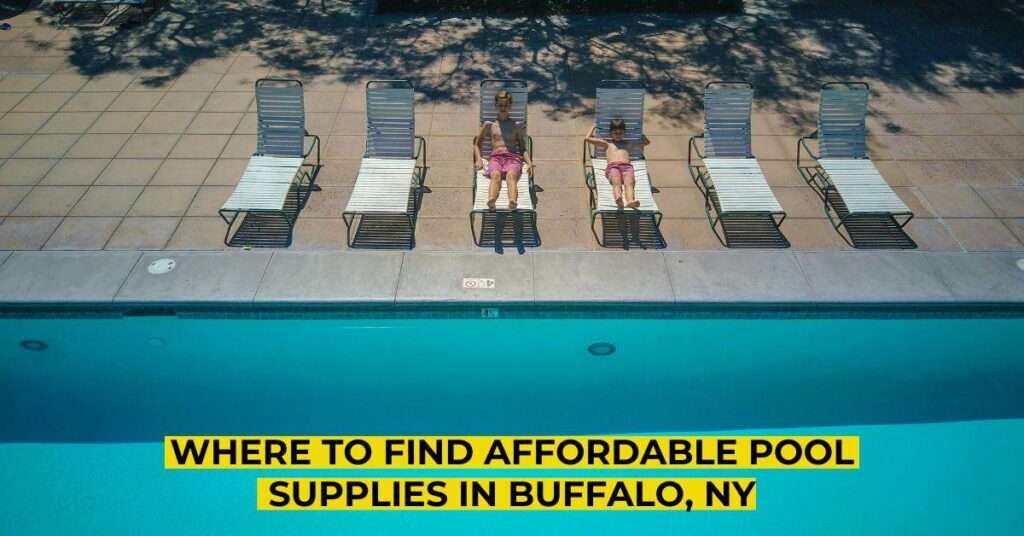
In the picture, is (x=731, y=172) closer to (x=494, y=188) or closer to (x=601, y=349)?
(x=494, y=188)

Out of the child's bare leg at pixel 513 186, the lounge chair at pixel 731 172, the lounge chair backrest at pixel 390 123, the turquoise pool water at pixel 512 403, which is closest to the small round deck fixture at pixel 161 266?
the turquoise pool water at pixel 512 403

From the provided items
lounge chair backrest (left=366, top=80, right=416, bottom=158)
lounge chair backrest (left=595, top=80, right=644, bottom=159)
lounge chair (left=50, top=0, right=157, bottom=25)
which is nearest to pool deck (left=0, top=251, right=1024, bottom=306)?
lounge chair backrest (left=366, top=80, right=416, bottom=158)

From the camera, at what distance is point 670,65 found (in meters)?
11.8

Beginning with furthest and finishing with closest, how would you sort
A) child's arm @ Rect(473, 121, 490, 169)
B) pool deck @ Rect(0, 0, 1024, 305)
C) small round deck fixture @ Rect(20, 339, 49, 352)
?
1. child's arm @ Rect(473, 121, 490, 169)
2. pool deck @ Rect(0, 0, 1024, 305)
3. small round deck fixture @ Rect(20, 339, 49, 352)

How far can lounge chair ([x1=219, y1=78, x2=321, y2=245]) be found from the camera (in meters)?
8.41

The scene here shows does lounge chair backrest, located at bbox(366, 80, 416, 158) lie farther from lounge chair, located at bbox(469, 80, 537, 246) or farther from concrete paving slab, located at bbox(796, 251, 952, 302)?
concrete paving slab, located at bbox(796, 251, 952, 302)

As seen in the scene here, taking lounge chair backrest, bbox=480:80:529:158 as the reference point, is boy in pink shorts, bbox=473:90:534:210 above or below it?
below

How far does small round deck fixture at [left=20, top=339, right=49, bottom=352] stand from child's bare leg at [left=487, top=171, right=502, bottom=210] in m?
4.68

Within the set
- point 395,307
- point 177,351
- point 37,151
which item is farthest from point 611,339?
point 37,151

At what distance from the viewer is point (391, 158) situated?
8.95m

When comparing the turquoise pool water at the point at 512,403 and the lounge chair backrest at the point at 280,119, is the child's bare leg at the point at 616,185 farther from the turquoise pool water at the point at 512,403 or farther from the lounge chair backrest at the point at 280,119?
the lounge chair backrest at the point at 280,119

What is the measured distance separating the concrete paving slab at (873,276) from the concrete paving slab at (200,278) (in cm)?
574

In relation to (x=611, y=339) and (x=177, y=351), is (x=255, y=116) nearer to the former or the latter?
(x=177, y=351)

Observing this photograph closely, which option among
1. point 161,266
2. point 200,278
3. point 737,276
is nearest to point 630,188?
point 737,276
